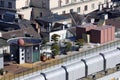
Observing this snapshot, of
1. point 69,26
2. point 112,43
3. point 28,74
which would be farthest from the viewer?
point 69,26

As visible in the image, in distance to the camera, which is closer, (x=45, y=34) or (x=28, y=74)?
(x=28, y=74)

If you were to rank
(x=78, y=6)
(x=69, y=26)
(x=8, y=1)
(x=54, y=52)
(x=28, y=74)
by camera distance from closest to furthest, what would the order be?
1. (x=28, y=74)
2. (x=54, y=52)
3. (x=69, y=26)
4. (x=8, y=1)
5. (x=78, y=6)

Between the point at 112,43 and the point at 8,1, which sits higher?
the point at 8,1

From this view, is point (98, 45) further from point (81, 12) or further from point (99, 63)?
point (81, 12)

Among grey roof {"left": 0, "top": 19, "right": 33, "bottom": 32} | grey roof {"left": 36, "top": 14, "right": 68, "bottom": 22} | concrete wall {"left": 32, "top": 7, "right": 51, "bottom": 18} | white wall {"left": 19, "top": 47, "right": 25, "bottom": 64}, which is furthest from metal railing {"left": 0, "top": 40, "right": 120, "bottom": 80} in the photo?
concrete wall {"left": 32, "top": 7, "right": 51, "bottom": 18}

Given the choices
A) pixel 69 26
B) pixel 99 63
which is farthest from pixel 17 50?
pixel 69 26

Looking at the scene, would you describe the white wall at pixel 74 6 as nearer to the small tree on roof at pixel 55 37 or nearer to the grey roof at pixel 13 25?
the grey roof at pixel 13 25

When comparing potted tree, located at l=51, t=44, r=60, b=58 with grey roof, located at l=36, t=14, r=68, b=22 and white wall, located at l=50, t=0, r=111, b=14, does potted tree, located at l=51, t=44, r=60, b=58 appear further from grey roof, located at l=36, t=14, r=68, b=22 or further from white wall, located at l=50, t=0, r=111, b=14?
white wall, located at l=50, t=0, r=111, b=14

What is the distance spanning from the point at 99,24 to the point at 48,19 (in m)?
2.74

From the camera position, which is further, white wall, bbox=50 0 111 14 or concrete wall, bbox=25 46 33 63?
white wall, bbox=50 0 111 14

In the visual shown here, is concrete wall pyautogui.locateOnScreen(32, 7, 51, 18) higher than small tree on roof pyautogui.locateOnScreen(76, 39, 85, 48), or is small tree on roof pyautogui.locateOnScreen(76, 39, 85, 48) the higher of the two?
concrete wall pyautogui.locateOnScreen(32, 7, 51, 18)

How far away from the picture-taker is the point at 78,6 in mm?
33375

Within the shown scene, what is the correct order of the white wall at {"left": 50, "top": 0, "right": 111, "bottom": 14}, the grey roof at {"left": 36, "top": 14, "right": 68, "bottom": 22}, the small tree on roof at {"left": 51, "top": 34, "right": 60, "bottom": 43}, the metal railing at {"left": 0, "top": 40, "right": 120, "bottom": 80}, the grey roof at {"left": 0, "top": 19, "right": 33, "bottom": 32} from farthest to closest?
the white wall at {"left": 50, "top": 0, "right": 111, "bottom": 14} < the grey roof at {"left": 36, "top": 14, "right": 68, "bottom": 22} < the grey roof at {"left": 0, "top": 19, "right": 33, "bottom": 32} < the small tree on roof at {"left": 51, "top": 34, "right": 60, "bottom": 43} < the metal railing at {"left": 0, "top": 40, "right": 120, "bottom": 80}

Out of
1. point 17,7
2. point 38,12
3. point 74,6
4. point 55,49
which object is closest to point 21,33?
point 55,49
